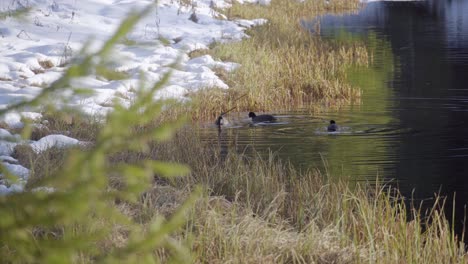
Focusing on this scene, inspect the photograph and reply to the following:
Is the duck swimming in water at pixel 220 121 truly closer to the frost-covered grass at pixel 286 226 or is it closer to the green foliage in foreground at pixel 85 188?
the frost-covered grass at pixel 286 226

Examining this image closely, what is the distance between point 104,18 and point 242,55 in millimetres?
5568

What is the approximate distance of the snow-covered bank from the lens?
14431 millimetres

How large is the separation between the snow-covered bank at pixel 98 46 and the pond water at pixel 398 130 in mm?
2155

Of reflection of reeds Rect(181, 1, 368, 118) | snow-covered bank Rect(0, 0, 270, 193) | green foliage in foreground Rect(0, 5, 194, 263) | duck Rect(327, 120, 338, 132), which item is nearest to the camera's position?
green foliage in foreground Rect(0, 5, 194, 263)

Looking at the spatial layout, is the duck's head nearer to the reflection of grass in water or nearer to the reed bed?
the reflection of grass in water

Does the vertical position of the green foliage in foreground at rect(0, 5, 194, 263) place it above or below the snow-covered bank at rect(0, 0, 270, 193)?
above

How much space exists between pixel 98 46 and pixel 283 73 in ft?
15.2

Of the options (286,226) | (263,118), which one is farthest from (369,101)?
(286,226)

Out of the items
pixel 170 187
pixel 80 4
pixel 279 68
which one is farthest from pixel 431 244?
pixel 80 4

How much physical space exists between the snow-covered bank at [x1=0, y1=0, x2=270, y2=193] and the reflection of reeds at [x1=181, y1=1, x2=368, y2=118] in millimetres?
531

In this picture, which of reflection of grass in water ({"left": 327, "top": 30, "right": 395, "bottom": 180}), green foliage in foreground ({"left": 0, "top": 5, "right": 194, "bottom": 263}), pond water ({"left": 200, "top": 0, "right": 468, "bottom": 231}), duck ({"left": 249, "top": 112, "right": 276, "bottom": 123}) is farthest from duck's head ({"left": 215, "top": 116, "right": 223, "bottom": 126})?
green foliage in foreground ({"left": 0, "top": 5, "right": 194, "bottom": 263})

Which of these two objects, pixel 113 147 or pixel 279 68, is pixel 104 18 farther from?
pixel 113 147

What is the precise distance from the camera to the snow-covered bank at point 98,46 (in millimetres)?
14431

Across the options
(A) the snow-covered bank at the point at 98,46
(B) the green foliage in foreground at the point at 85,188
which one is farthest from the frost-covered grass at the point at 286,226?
(B) the green foliage in foreground at the point at 85,188
